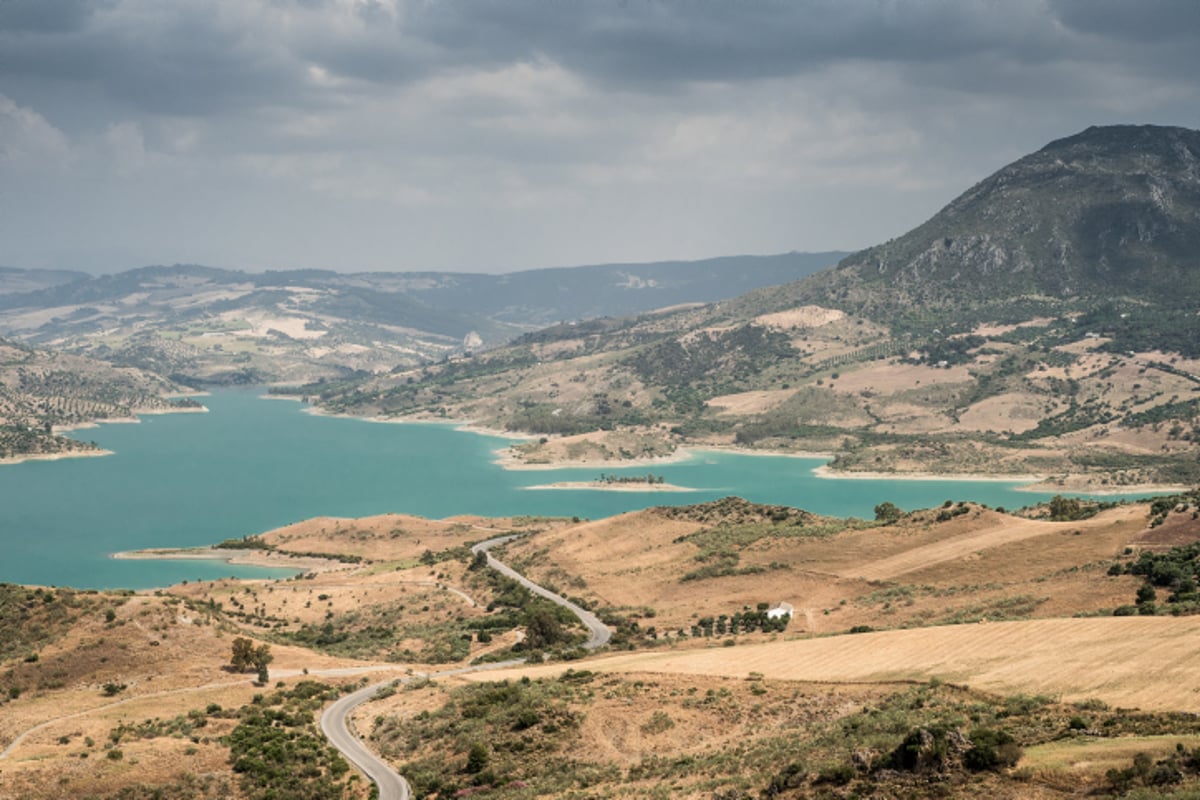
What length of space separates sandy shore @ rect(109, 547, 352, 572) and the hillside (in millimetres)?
39451

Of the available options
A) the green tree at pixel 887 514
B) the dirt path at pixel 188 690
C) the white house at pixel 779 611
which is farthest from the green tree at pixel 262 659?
the green tree at pixel 887 514

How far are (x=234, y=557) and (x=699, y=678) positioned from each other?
118 metres

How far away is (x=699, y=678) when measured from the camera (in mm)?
54125

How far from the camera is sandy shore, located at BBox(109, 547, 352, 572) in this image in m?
147

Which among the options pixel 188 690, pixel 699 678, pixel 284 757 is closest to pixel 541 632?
pixel 188 690

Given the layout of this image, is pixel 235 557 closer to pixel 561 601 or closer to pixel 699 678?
pixel 561 601

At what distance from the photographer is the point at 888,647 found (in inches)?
2157

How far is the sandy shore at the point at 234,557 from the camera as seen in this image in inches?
5772

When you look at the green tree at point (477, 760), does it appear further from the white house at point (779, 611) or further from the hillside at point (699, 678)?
the white house at point (779, 611)

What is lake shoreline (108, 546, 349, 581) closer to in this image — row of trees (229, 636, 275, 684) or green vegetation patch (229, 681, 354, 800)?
row of trees (229, 636, 275, 684)

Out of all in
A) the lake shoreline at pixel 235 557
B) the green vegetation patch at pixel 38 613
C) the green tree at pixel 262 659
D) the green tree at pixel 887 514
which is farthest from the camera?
the lake shoreline at pixel 235 557

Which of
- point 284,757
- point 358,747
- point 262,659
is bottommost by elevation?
point 262,659

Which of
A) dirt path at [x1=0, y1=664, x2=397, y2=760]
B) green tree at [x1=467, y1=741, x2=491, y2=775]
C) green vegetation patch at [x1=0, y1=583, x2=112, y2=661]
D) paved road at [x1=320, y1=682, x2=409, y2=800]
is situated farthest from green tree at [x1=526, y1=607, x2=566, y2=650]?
green tree at [x1=467, y1=741, x2=491, y2=775]

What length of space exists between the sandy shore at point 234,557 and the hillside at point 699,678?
129ft
